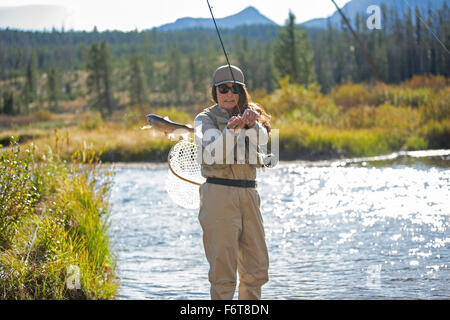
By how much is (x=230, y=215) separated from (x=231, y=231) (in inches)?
3.6

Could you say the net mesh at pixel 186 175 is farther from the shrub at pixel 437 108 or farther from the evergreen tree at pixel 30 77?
the shrub at pixel 437 108

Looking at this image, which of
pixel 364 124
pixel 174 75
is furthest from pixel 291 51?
pixel 174 75

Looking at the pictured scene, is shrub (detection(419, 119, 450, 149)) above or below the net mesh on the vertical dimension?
below

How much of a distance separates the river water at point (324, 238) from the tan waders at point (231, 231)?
7.83 feet

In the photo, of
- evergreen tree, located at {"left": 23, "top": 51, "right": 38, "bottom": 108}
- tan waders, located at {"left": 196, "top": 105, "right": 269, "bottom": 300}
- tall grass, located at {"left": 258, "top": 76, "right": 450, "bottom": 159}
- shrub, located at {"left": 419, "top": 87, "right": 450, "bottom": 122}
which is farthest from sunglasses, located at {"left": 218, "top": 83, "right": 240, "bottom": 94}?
shrub, located at {"left": 419, "top": 87, "right": 450, "bottom": 122}

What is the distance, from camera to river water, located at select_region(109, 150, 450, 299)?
622 centimetres

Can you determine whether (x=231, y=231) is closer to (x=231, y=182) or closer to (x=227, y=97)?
(x=231, y=182)

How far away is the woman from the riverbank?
5.64 feet

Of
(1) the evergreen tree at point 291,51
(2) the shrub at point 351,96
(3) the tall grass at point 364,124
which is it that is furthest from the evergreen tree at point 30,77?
(1) the evergreen tree at point 291,51

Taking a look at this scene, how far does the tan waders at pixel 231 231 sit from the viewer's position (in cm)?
349

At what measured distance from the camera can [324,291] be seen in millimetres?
5984

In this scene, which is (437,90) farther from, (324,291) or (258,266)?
(258,266)

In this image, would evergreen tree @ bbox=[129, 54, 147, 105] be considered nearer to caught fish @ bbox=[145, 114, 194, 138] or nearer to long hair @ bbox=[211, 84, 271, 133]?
caught fish @ bbox=[145, 114, 194, 138]
